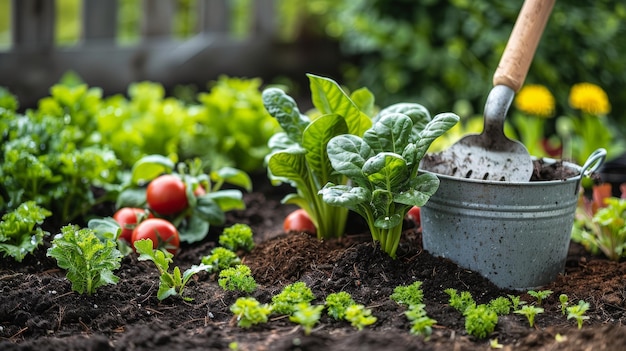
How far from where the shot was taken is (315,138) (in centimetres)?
244

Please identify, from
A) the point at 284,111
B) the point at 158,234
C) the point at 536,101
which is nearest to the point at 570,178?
the point at 284,111

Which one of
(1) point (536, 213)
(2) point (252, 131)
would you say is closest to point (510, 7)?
(2) point (252, 131)

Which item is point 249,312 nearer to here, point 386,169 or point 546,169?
point 386,169

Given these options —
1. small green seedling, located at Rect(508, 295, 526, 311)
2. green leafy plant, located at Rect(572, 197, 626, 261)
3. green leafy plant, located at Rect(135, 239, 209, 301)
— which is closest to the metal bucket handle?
green leafy plant, located at Rect(572, 197, 626, 261)

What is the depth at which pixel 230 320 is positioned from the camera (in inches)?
81.9

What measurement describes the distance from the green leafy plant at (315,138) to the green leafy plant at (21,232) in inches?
33.2

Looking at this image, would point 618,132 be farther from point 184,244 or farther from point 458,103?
point 184,244

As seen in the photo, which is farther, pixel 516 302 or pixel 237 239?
pixel 237 239

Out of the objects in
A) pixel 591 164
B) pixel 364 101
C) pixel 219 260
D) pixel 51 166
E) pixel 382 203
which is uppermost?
pixel 364 101

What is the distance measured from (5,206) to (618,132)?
166 inches

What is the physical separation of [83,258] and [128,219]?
2.18ft

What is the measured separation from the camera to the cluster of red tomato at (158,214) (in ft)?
8.78

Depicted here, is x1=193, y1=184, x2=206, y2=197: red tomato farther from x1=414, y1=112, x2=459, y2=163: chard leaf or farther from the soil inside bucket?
x1=414, y1=112, x2=459, y2=163: chard leaf

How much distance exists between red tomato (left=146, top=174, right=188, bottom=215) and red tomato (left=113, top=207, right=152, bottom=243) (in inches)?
2.2
